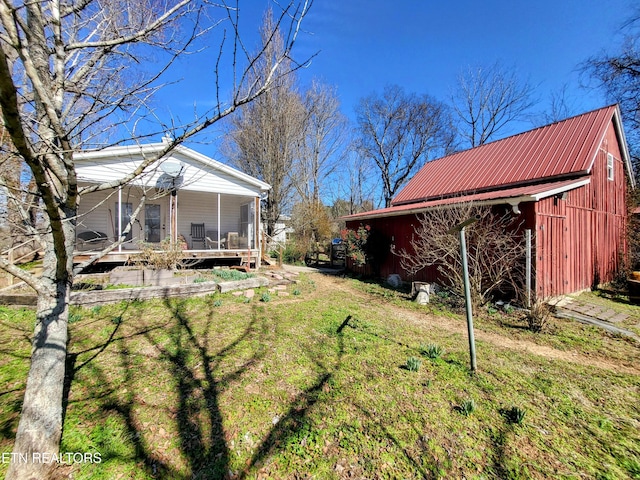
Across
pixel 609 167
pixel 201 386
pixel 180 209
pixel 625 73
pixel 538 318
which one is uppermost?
pixel 625 73

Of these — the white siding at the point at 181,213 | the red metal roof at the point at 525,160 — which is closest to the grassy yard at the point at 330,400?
the red metal roof at the point at 525,160

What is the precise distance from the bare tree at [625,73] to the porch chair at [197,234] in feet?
65.3

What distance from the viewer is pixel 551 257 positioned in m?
7.00

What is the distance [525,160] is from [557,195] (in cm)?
341

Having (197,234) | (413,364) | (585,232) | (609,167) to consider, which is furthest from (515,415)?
(197,234)

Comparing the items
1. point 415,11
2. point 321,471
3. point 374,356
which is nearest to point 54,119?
point 321,471

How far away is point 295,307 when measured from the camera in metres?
6.16

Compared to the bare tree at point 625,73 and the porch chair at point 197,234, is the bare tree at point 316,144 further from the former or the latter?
the bare tree at point 625,73

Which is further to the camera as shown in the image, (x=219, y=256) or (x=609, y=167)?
(x=219, y=256)

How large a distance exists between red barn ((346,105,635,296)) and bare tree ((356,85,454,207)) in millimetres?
13561

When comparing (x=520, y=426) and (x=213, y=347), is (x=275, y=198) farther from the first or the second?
(x=520, y=426)

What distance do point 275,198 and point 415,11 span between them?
38.7 ft

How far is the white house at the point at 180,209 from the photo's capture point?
29.1 ft

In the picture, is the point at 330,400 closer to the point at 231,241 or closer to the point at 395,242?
the point at 395,242
